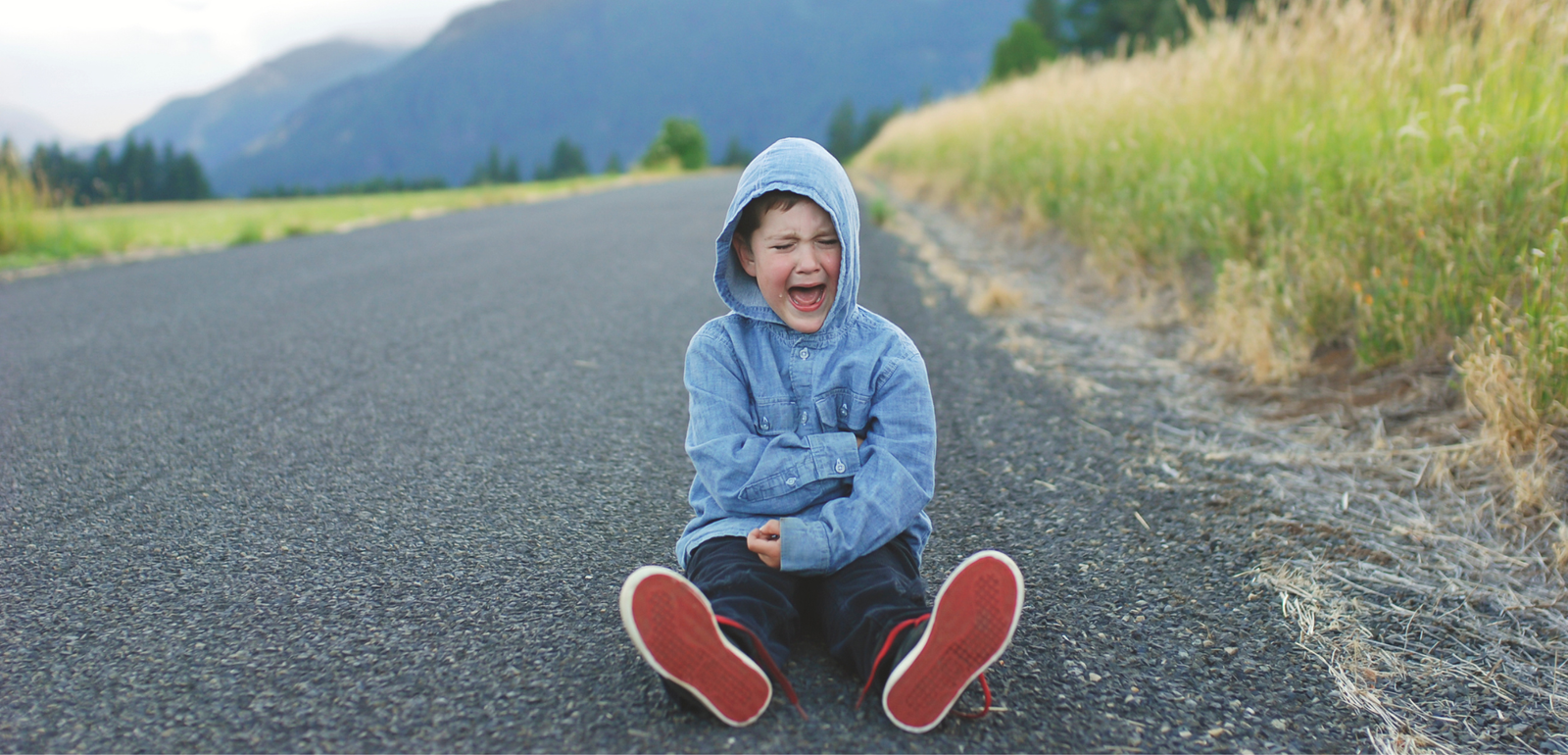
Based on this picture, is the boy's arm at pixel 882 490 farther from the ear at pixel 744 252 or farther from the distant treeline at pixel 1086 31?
the distant treeline at pixel 1086 31

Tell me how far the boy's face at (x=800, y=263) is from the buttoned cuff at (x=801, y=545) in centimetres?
39

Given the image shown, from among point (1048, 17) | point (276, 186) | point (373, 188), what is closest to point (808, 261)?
point (373, 188)

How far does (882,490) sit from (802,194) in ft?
1.83

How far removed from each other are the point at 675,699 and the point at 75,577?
1.27 meters

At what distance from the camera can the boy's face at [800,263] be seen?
168 cm

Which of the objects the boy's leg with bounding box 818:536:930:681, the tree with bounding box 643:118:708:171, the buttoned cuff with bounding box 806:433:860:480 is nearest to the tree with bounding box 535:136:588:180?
the tree with bounding box 643:118:708:171

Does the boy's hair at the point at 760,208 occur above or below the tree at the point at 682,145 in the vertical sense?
below

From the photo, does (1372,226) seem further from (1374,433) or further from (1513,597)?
(1513,597)

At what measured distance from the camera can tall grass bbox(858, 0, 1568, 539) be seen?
2.45 meters

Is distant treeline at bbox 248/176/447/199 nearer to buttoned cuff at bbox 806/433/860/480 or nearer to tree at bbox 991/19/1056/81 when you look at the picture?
tree at bbox 991/19/1056/81

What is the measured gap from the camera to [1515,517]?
1918 mm

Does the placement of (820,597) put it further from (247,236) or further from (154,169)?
(154,169)

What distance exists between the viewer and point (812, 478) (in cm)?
163

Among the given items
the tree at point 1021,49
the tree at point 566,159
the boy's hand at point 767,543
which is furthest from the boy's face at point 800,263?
the tree at point 566,159
